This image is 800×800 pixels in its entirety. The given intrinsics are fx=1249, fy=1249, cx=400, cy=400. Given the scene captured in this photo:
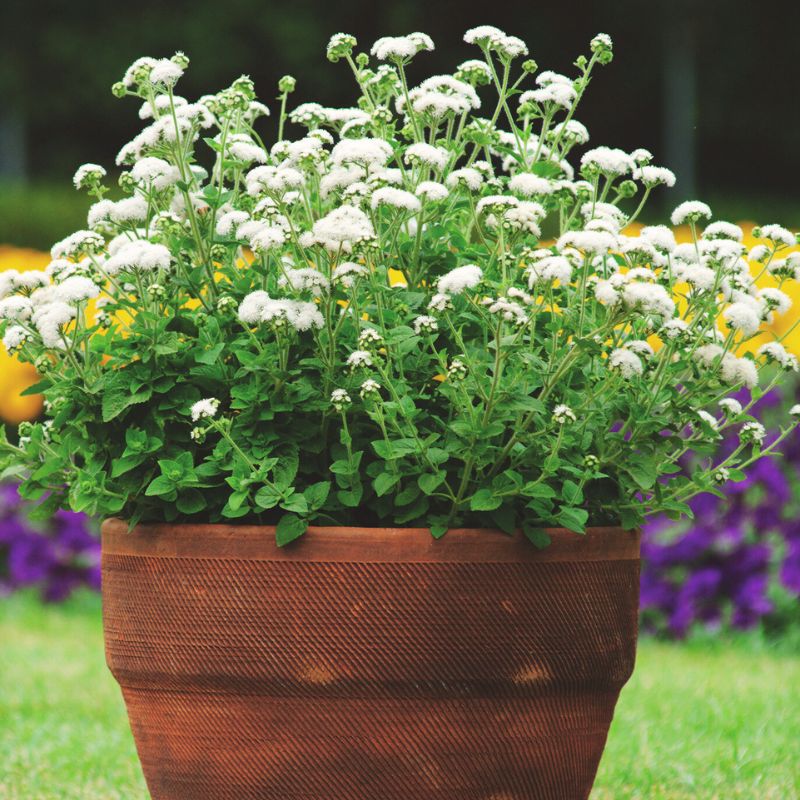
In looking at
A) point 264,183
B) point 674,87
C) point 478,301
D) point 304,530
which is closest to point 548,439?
point 478,301

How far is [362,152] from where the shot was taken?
1961 millimetres

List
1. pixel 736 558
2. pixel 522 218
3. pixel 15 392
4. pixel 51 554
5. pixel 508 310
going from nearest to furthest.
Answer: pixel 508 310 → pixel 522 218 → pixel 736 558 → pixel 51 554 → pixel 15 392

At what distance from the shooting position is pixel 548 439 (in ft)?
6.81

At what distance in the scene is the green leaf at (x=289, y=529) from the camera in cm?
198

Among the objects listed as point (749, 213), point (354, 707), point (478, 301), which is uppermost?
point (478, 301)

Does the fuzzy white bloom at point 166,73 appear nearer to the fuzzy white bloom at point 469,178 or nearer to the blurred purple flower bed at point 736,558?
the fuzzy white bloom at point 469,178

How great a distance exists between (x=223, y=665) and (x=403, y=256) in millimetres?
790

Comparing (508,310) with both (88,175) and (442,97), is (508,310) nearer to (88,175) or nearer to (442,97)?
(442,97)

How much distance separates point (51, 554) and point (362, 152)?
4.18 m

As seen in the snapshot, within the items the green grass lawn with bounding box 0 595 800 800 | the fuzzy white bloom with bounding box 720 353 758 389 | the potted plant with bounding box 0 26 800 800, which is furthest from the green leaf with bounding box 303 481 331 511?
the green grass lawn with bounding box 0 595 800 800

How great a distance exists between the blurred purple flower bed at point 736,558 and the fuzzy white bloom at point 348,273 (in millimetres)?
3244

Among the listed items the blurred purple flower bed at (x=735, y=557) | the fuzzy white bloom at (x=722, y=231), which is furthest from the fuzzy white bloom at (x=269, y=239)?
the blurred purple flower bed at (x=735, y=557)

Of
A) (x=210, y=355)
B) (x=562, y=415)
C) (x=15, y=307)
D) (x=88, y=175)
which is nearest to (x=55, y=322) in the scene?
(x=15, y=307)

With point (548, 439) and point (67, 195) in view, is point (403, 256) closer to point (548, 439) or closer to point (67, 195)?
point (548, 439)
